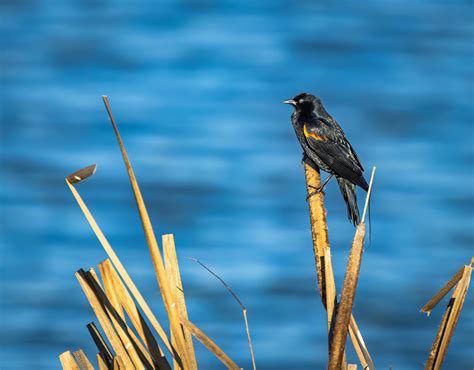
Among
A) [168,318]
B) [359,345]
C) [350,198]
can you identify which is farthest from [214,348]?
[350,198]

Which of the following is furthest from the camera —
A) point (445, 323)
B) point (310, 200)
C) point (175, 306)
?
point (310, 200)

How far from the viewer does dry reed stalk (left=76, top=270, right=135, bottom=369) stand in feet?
5.80

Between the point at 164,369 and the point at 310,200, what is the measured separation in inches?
25.9

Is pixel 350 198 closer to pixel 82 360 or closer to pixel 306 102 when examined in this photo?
pixel 306 102

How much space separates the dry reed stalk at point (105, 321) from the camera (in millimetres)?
1767

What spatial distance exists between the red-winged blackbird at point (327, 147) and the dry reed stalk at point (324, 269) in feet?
6.26

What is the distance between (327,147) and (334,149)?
0.04 metres

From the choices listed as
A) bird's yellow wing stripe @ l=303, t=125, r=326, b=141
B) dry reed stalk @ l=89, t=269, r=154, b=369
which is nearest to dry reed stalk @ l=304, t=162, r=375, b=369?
dry reed stalk @ l=89, t=269, r=154, b=369

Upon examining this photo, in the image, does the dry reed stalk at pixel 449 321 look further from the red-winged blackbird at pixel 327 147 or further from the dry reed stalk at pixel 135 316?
the red-winged blackbird at pixel 327 147

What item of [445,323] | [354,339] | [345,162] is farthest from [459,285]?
[345,162]

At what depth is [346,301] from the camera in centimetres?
158

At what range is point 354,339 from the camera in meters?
1.88

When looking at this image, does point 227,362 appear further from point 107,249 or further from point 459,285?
point 459,285

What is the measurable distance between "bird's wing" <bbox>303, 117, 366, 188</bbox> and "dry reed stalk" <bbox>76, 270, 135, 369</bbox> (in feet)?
8.24
